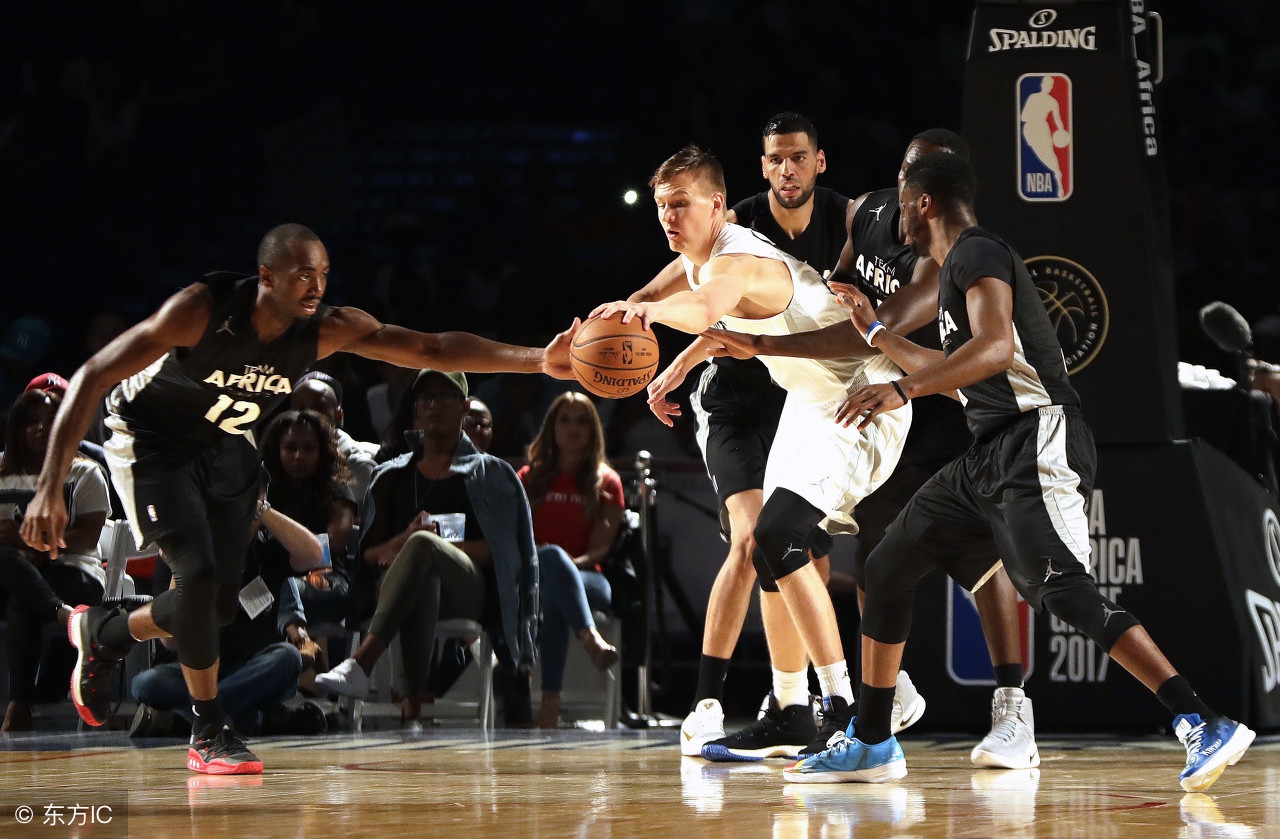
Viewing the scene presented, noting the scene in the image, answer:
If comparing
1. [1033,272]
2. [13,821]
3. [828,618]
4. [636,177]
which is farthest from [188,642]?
[636,177]

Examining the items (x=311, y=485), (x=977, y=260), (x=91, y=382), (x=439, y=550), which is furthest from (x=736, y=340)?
(x=311, y=485)

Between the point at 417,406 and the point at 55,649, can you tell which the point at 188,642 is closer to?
the point at 417,406

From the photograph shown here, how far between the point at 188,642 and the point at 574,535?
2.52 m

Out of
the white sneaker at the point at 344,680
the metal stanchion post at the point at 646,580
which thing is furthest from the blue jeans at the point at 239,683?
the metal stanchion post at the point at 646,580

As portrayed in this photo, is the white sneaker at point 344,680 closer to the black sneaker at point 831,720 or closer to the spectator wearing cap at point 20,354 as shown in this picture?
the black sneaker at point 831,720

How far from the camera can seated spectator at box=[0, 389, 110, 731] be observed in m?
6.08

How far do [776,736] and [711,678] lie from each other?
31 cm

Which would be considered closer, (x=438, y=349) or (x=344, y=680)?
(x=438, y=349)

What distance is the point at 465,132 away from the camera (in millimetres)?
11383

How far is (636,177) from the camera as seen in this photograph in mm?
10203

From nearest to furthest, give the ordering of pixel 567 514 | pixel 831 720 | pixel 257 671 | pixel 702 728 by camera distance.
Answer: pixel 831 720, pixel 702 728, pixel 257 671, pixel 567 514

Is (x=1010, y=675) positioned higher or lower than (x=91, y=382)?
lower

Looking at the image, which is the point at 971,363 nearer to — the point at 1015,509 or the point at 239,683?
the point at 1015,509

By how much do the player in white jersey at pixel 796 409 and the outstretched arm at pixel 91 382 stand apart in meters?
1.26
